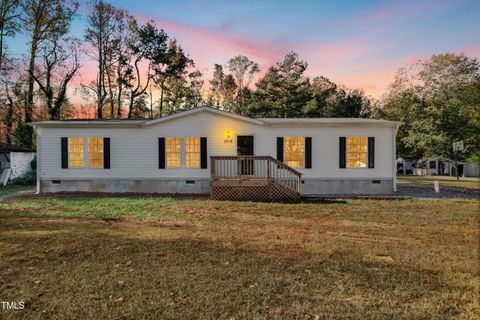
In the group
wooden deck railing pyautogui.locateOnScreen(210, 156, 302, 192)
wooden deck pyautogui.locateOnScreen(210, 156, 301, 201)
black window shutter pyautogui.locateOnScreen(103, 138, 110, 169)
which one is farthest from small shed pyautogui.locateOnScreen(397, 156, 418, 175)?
black window shutter pyautogui.locateOnScreen(103, 138, 110, 169)

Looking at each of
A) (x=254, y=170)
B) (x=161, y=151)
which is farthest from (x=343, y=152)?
(x=161, y=151)

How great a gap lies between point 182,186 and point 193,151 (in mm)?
1670

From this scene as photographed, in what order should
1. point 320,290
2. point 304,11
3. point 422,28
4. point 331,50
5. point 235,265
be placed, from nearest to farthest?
point 320,290 < point 235,265 < point 422,28 < point 304,11 < point 331,50

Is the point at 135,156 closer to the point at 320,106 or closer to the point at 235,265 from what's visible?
the point at 235,265

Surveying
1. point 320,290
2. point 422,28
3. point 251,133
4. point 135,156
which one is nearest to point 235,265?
point 320,290

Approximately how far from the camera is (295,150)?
14234 mm

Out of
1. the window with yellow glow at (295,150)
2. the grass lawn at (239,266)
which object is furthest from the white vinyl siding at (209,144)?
the grass lawn at (239,266)

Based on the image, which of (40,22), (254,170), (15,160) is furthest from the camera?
(40,22)

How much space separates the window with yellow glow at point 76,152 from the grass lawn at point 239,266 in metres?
5.74

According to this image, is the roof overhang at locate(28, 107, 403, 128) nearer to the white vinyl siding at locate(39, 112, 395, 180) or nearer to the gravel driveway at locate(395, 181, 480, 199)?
the white vinyl siding at locate(39, 112, 395, 180)

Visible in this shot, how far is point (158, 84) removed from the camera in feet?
110

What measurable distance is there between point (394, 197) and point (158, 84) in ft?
90.2

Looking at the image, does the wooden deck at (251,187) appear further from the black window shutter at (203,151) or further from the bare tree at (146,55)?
the bare tree at (146,55)

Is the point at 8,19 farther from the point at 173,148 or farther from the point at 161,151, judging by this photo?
→ the point at 173,148
